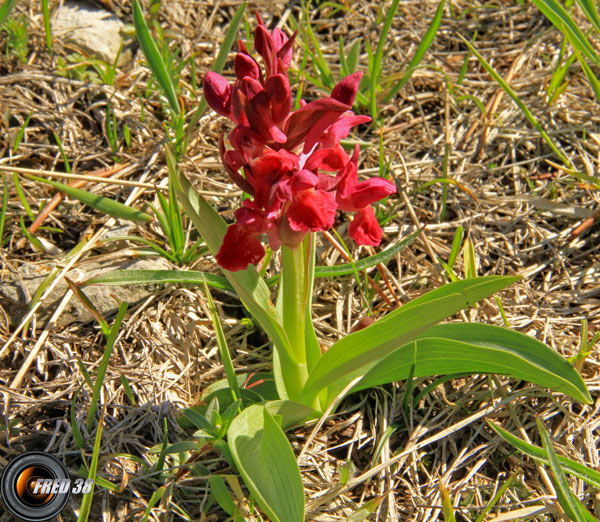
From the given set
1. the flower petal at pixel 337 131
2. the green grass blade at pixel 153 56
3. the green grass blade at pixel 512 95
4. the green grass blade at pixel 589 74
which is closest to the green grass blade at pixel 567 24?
the green grass blade at pixel 589 74

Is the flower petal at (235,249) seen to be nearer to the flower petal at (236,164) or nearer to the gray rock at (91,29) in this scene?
the flower petal at (236,164)

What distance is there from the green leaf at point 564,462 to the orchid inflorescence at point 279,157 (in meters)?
0.84

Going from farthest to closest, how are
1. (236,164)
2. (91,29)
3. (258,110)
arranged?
(91,29) < (236,164) < (258,110)

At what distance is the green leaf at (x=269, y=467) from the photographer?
142 centimetres

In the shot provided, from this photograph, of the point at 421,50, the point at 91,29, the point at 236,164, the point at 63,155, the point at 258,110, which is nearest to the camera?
the point at 258,110

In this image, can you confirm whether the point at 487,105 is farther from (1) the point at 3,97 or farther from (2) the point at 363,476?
(1) the point at 3,97

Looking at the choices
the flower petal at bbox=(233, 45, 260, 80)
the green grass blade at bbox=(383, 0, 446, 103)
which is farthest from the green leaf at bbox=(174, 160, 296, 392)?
the green grass blade at bbox=(383, 0, 446, 103)

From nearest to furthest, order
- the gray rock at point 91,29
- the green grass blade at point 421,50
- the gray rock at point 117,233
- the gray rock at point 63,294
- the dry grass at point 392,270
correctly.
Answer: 1. the dry grass at point 392,270
2. the gray rock at point 63,294
3. the gray rock at point 117,233
4. the green grass blade at point 421,50
5. the gray rock at point 91,29

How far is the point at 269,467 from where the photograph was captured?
4.97ft

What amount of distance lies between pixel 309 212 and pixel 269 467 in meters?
0.69

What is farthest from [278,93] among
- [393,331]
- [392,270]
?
[392,270]

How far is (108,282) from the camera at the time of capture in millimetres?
1989

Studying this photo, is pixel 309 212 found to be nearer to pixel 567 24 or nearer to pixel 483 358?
pixel 483 358

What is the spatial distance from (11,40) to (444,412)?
9.00 ft
